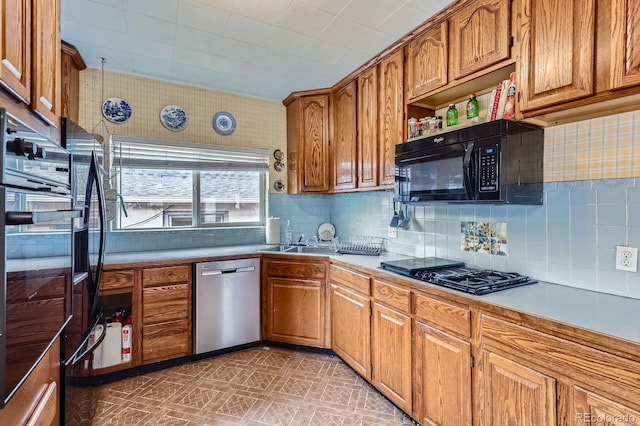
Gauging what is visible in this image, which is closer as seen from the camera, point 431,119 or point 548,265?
point 548,265

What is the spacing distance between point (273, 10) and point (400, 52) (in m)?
0.98

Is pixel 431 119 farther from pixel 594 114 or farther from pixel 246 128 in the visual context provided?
pixel 246 128

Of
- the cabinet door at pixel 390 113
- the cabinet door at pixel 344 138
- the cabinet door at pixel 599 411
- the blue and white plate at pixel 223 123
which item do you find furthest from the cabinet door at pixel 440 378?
the blue and white plate at pixel 223 123

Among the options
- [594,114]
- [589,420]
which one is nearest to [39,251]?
[589,420]

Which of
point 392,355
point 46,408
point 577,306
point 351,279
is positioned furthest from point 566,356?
point 46,408

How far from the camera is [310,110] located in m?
3.20

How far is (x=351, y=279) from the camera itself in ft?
7.72

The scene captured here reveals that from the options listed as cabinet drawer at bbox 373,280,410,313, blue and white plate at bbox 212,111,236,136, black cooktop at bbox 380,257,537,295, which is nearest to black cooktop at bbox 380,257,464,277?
black cooktop at bbox 380,257,537,295

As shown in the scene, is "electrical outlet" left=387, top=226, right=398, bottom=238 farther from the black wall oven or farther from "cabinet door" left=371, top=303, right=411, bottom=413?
the black wall oven

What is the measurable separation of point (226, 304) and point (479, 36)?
2.65 m

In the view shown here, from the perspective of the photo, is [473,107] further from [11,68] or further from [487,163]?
[11,68]

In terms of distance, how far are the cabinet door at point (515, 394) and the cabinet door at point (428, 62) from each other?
1.62 metres

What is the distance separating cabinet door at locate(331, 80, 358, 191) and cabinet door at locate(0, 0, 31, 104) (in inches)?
87.8

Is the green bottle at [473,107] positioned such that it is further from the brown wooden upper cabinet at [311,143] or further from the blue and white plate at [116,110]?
the blue and white plate at [116,110]
